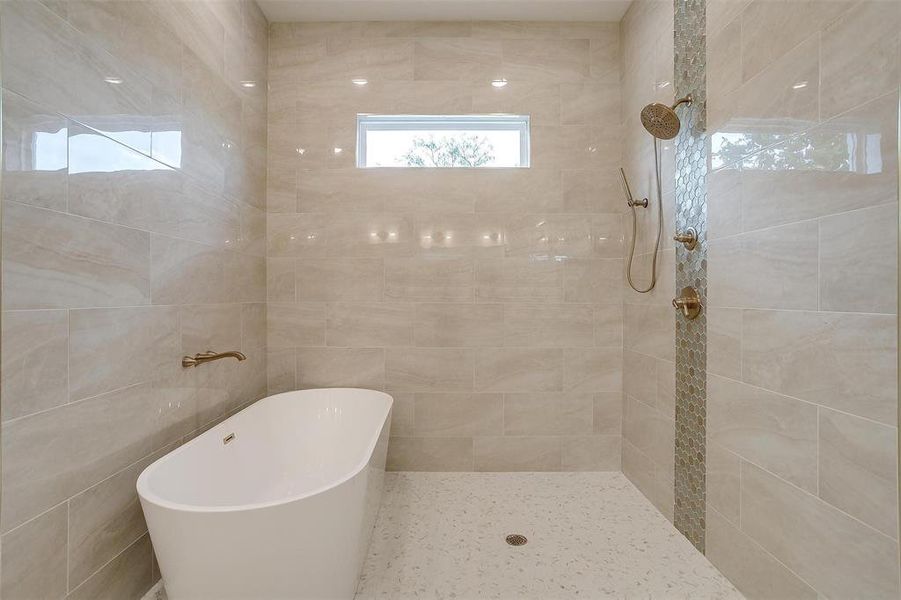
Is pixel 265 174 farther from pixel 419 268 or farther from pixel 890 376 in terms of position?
pixel 890 376

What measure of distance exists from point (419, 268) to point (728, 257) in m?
1.64

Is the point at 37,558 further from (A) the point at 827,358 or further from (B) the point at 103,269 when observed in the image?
(A) the point at 827,358

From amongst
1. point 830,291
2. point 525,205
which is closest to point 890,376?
point 830,291

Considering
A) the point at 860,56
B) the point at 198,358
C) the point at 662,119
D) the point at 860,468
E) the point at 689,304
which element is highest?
the point at 662,119

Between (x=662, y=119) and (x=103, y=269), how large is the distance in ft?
7.44

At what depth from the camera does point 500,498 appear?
234 centimetres

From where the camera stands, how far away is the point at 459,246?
2654 millimetres

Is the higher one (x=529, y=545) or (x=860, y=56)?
(x=860, y=56)

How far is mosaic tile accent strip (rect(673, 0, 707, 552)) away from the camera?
5.97ft

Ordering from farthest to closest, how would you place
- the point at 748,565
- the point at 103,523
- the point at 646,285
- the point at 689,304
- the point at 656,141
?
the point at 646,285, the point at 656,141, the point at 689,304, the point at 748,565, the point at 103,523

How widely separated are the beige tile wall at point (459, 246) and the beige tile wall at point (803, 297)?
0.93m

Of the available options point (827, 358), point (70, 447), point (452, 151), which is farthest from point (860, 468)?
point (452, 151)

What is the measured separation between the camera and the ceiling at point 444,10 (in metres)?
2.51

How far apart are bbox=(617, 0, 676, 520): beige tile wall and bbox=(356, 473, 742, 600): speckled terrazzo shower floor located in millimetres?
261
